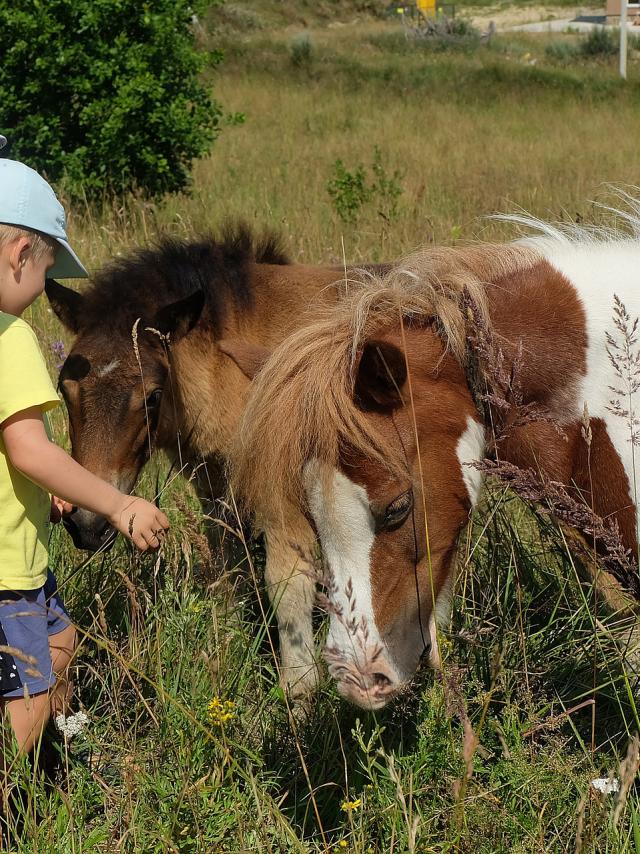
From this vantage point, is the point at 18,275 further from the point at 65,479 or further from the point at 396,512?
the point at 396,512

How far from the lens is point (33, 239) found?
226cm

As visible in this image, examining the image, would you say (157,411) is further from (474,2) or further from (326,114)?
(474,2)

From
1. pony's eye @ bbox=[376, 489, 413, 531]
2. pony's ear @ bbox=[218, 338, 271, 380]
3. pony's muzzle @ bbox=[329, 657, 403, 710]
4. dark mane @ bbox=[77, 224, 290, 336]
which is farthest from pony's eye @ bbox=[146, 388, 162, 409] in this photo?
pony's muzzle @ bbox=[329, 657, 403, 710]

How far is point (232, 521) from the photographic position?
3574mm

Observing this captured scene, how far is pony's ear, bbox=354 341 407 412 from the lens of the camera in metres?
2.10

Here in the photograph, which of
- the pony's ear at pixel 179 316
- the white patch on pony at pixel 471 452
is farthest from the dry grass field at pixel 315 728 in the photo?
the pony's ear at pixel 179 316

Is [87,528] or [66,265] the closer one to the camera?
[66,265]

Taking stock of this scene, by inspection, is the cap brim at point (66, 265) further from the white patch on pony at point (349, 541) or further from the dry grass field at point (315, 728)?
the white patch on pony at point (349, 541)

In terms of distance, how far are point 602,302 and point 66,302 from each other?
1.99 meters

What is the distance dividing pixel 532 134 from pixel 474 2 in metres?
45.2

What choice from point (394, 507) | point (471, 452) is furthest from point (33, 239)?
point (471, 452)

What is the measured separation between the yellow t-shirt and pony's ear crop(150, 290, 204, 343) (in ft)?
3.05

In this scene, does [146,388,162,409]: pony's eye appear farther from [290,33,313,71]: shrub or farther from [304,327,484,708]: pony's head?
[290,33,313,71]: shrub

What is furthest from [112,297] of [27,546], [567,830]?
[567,830]
